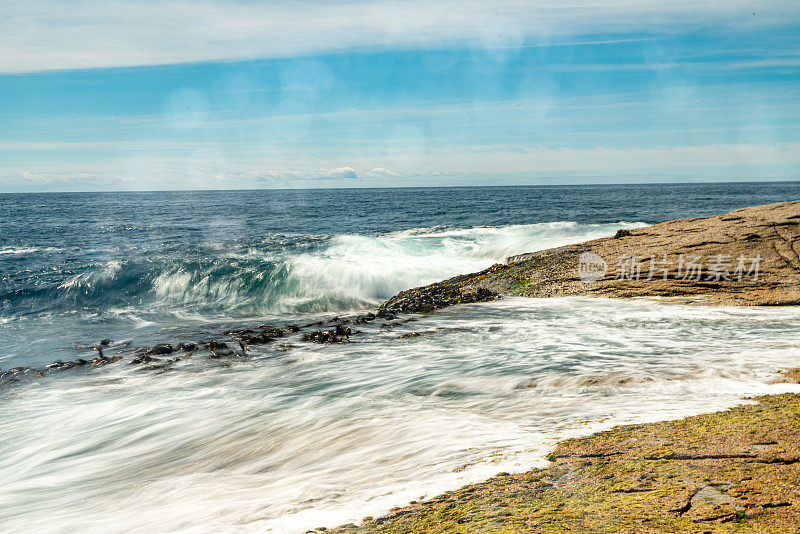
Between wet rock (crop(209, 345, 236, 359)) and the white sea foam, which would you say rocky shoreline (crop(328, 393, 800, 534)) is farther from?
wet rock (crop(209, 345, 236, 359))

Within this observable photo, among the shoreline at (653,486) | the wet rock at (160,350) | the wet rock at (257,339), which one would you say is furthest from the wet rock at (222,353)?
the shoreline at (653,486)

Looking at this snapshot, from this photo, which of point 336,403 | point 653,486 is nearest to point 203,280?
point 336,403

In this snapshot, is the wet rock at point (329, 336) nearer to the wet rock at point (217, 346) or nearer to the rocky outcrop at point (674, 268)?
the wet rock at point (217, 346)

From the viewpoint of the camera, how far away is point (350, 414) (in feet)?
18.3

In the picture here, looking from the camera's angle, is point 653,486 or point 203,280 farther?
point 203,280

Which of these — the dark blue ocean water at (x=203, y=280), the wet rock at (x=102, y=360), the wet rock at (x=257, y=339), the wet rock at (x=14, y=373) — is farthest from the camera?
the dark blue ocean water at (x=203, y=280)

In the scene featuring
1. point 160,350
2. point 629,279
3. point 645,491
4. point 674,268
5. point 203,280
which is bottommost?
point 160,350

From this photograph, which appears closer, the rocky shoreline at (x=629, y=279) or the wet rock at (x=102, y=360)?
the wet rock at (x=102, y=360)

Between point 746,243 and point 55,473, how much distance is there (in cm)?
1269

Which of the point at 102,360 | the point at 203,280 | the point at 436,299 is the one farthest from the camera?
the point at 203,280

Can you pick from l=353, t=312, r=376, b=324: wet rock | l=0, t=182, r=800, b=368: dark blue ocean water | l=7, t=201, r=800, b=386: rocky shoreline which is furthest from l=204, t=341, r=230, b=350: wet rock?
l=0, t=182, r=800, b=368: dark blue ocean water

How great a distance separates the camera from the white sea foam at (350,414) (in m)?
3.70

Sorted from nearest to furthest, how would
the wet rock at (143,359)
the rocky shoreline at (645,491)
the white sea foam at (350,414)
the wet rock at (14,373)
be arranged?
the rocky shoreline at (645,491) → the white sea foam at (350,414) → the wet rock at (14,373) → the wet rock at (143,359)

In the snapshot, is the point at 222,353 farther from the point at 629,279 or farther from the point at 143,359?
the point at 629,279
